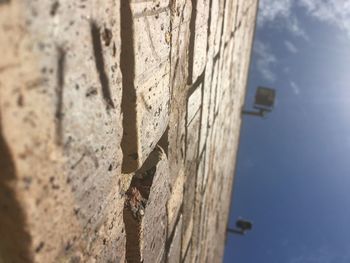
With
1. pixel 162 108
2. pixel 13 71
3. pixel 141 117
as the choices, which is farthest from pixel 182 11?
pixel 13 71

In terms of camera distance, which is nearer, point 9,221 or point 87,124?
point 9,221

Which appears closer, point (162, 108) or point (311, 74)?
point (162, 108)

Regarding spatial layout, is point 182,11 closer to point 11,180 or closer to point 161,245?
point 161,245

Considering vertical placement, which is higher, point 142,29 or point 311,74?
point 142,29

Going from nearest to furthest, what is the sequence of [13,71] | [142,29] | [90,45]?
[13,71] < [90,45] < [142,29]

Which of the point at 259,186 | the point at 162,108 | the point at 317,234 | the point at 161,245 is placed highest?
the point at 162,108

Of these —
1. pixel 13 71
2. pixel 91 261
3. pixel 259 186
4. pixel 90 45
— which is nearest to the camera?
pixel 13 71
